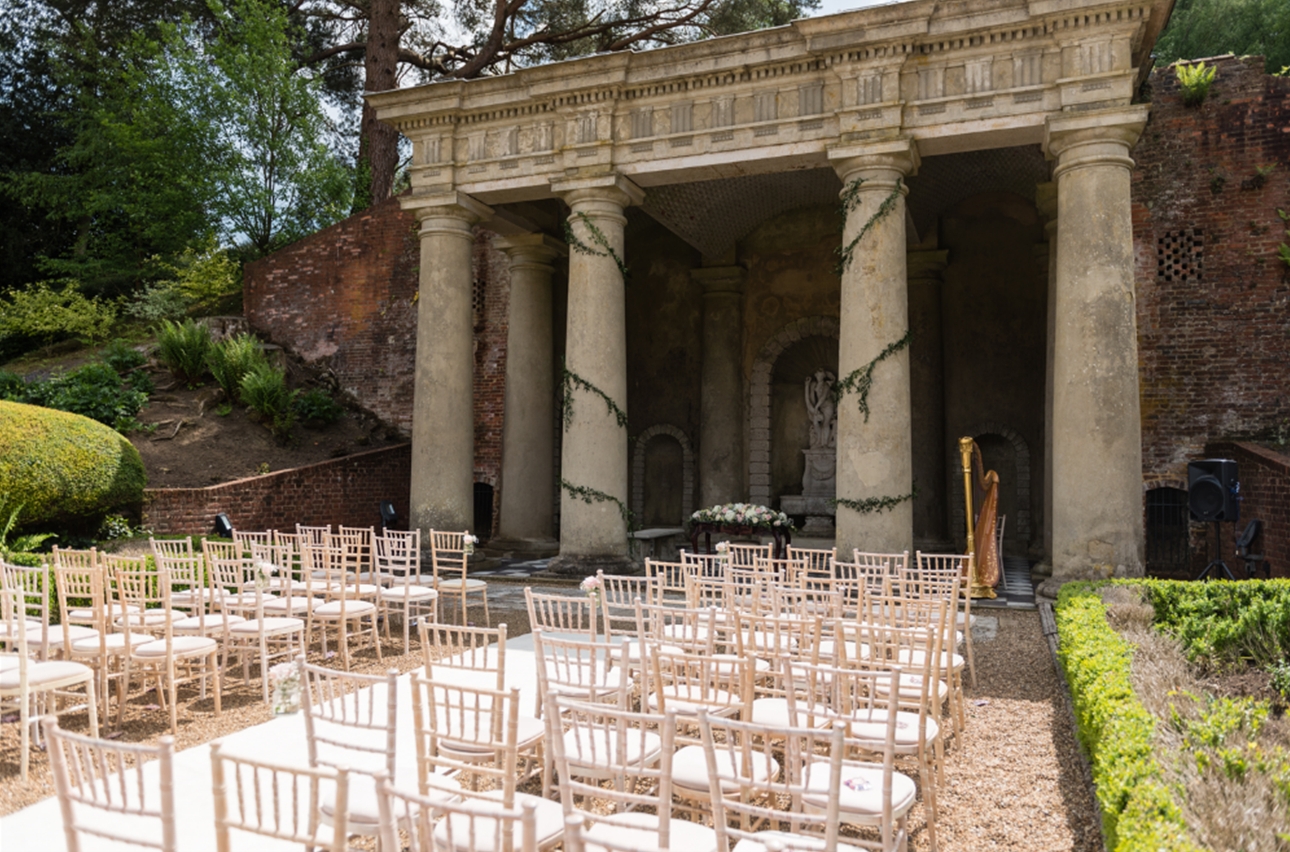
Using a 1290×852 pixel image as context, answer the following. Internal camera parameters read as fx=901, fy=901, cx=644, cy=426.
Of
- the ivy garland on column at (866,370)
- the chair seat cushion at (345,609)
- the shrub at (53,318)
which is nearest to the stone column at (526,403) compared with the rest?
the ivy garland on column at (866,370)

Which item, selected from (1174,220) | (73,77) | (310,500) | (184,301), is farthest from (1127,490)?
(73,77)

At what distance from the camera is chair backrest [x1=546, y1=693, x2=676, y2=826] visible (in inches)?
111

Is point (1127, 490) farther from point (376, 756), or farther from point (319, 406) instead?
point (319, 406)

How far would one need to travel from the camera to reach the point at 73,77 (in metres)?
23.4

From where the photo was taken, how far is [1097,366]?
10.3m

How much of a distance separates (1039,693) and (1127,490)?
4.08 meters

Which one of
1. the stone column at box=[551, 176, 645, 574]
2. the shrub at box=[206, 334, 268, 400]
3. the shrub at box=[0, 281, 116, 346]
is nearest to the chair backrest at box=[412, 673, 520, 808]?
the stone column at box=[551, 176, 645, 574]

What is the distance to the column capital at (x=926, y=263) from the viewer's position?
53.9ft

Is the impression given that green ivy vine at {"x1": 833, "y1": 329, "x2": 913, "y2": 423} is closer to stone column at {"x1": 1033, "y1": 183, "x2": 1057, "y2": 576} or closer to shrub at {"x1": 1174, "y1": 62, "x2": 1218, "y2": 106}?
stone column at {"x1": 1033, "y1": 183, "x2": 1057, "y2": 576}

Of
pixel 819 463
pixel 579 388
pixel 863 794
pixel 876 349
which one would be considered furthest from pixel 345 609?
pixel 819 463

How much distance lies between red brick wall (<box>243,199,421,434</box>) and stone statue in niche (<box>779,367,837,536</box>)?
27.5 ft

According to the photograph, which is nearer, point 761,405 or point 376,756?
point 376,756

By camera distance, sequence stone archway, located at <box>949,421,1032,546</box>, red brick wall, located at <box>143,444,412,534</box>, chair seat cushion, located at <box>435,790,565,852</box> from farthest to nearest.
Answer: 1. stone archway, located at <box>949,421,1032,546</box>
2. red brick wall, located at <box>143,444,412,534</box>
3. chair seat cushion, located at <box>435,790,565,852</box>

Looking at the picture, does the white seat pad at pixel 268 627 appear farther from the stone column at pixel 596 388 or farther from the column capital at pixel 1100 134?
the column capital at pixel 1100 134
